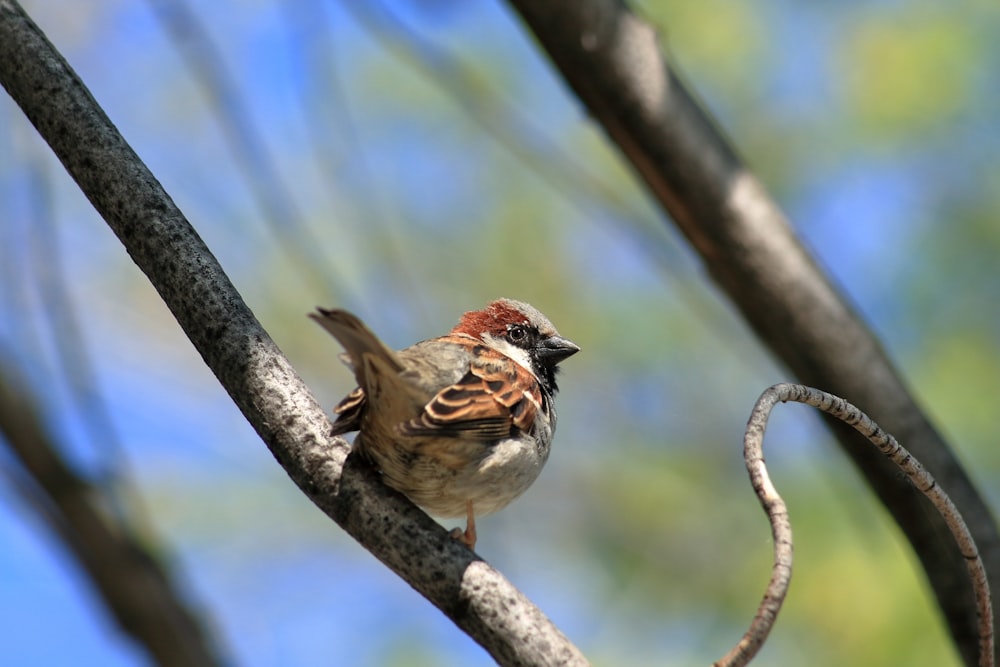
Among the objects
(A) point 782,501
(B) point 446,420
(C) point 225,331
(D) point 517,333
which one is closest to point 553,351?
(D) point 517,333

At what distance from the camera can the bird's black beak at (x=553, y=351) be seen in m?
4.89

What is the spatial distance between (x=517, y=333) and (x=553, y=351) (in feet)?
0.67

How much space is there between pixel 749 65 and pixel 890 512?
5031 mm

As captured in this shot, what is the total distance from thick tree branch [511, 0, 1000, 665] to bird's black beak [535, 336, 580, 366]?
0.81 meters

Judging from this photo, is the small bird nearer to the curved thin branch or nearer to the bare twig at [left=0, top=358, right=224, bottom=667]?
the curved thin branch

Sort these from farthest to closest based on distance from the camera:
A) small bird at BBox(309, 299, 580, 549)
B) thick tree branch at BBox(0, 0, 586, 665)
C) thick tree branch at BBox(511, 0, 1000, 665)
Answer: thick tree branch at BBox(511, 0, 1000, 665) < small bird at BBox(309, 299, 580, 549) < thick tree branch at BBox(0, 0, 586, 665)

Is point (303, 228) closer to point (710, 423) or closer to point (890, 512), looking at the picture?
point (890, 512)

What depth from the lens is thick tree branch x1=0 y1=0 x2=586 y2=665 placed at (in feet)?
8.14

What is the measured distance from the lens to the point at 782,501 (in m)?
2.25

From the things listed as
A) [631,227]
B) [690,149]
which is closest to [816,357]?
[690,149]

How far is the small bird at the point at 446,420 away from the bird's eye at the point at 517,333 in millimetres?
551

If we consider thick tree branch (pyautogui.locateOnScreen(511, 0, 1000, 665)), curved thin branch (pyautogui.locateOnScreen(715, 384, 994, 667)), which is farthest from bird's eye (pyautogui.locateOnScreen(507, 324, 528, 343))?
curved thin branch (pyautogui.locateOnScreen(715, 384, 994, 667))

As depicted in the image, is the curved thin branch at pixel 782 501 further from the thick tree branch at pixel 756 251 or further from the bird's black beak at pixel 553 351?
the bird's black beak at pixel 553 351

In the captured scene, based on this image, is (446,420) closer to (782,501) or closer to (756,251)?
(782,501)
